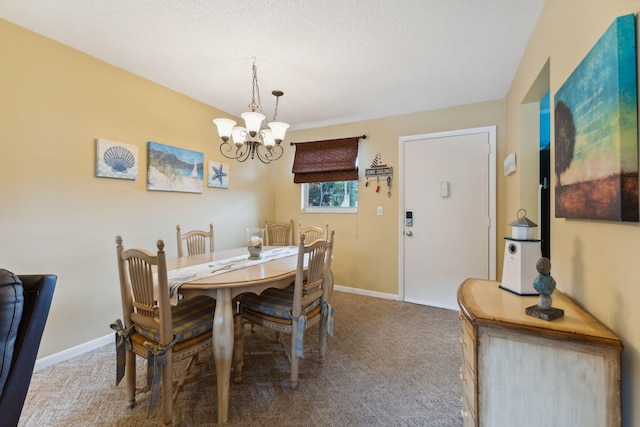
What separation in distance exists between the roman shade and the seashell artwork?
7.00 ft

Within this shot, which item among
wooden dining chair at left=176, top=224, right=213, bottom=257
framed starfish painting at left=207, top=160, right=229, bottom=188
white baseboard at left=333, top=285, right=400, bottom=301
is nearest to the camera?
wooden dining chair at left=176, top=224, right=213, bottom=257

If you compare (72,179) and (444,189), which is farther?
(444,189)

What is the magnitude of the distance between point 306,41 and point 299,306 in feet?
6.32

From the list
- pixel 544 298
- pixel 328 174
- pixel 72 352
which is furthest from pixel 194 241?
pixel 544 298

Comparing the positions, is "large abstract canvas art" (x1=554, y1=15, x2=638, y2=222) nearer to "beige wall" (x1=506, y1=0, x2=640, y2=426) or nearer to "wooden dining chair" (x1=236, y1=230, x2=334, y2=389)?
"beige wall" (x1=506, y1=0, x2=640, y2=426)

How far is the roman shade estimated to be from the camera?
3.72 metres

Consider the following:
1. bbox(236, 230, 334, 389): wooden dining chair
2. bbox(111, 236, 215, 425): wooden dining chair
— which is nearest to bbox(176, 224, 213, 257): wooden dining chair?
bbox(236, 230, 334, 389): wooden dining chair

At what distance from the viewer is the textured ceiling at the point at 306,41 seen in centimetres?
172

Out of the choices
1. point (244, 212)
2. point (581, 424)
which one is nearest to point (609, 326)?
point (581, 424)

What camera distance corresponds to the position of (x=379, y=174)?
358 centimetres

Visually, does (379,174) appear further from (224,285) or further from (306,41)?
(224,285)

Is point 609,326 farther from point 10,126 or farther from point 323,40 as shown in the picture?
point 10,126

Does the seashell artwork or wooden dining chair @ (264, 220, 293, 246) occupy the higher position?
the seashell artwork

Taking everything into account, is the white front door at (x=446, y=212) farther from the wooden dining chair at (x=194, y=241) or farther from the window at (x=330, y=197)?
the wooden dining chair at (x=194, y=241)
